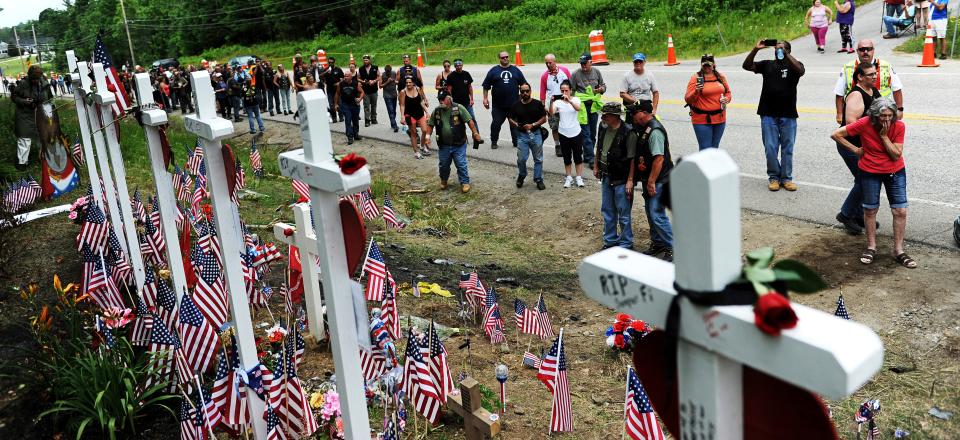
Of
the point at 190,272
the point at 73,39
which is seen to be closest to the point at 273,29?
the point at 73,39

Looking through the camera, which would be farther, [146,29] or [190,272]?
[146,29]

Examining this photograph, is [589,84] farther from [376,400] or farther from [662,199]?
[662,199]

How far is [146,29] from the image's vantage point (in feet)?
284

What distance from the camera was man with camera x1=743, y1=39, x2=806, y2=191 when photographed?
9.88 meters

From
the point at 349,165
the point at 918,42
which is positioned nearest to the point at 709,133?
the point at 349,165

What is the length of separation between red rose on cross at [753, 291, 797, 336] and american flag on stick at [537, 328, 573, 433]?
3349 millimetres

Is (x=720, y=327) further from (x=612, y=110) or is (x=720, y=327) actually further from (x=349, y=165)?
(x=612, y=110)

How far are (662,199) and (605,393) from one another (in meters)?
4.13

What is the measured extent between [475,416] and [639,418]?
3.72 ft

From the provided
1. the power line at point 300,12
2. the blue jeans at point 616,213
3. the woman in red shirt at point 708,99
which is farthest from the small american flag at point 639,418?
the power line at point 300,12

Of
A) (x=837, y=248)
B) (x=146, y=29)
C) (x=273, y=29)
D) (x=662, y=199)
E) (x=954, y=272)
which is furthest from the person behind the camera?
(x=146, y=29)

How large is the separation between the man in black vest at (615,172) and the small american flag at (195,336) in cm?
503

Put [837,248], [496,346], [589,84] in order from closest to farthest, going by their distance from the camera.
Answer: [496,346] < [837,248] < [589,84]

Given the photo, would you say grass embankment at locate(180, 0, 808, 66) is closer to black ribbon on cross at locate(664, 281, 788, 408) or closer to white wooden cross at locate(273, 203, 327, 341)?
white wooden cross at locate(273, 203, 327, 341)
